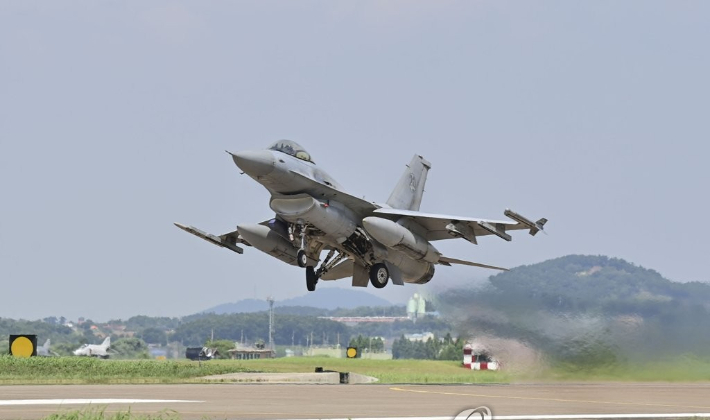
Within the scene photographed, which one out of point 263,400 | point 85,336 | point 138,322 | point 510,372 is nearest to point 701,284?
point 510,372

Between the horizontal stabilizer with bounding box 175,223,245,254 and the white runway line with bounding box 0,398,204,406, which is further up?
the horizontal stabilizer with bounding box 175,223,245,254

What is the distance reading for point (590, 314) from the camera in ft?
106

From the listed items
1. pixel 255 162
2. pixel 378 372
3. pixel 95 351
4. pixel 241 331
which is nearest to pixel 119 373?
pixel 255 162

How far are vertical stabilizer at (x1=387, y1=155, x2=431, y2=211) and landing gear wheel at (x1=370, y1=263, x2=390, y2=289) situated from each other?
3.95m

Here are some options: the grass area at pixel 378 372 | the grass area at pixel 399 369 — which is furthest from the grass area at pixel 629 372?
the grass area at pixel 399 369

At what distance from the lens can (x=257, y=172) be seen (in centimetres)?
3400

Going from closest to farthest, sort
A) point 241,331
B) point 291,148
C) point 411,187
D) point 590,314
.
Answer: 1. point 590,314
2. point 291,148
3. point 411,187
4. point 241,331

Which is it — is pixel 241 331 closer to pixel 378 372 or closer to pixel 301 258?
pixel 378 372

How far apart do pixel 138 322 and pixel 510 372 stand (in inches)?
5147

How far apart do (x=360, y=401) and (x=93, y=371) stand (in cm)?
1724

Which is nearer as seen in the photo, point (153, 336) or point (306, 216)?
point (306, 216)

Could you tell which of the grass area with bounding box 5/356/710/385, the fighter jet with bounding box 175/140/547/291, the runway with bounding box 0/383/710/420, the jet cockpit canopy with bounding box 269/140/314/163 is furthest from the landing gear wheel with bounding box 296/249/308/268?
the runway with bounding box 0/383/710/420

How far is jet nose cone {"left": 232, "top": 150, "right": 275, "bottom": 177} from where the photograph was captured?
110ft

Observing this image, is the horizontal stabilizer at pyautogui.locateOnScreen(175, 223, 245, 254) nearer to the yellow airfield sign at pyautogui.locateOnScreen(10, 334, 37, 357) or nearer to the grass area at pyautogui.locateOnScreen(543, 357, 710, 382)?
the yellow airfield sign at pyautogui.locateOnScreen(10, 334, 37, 357)
